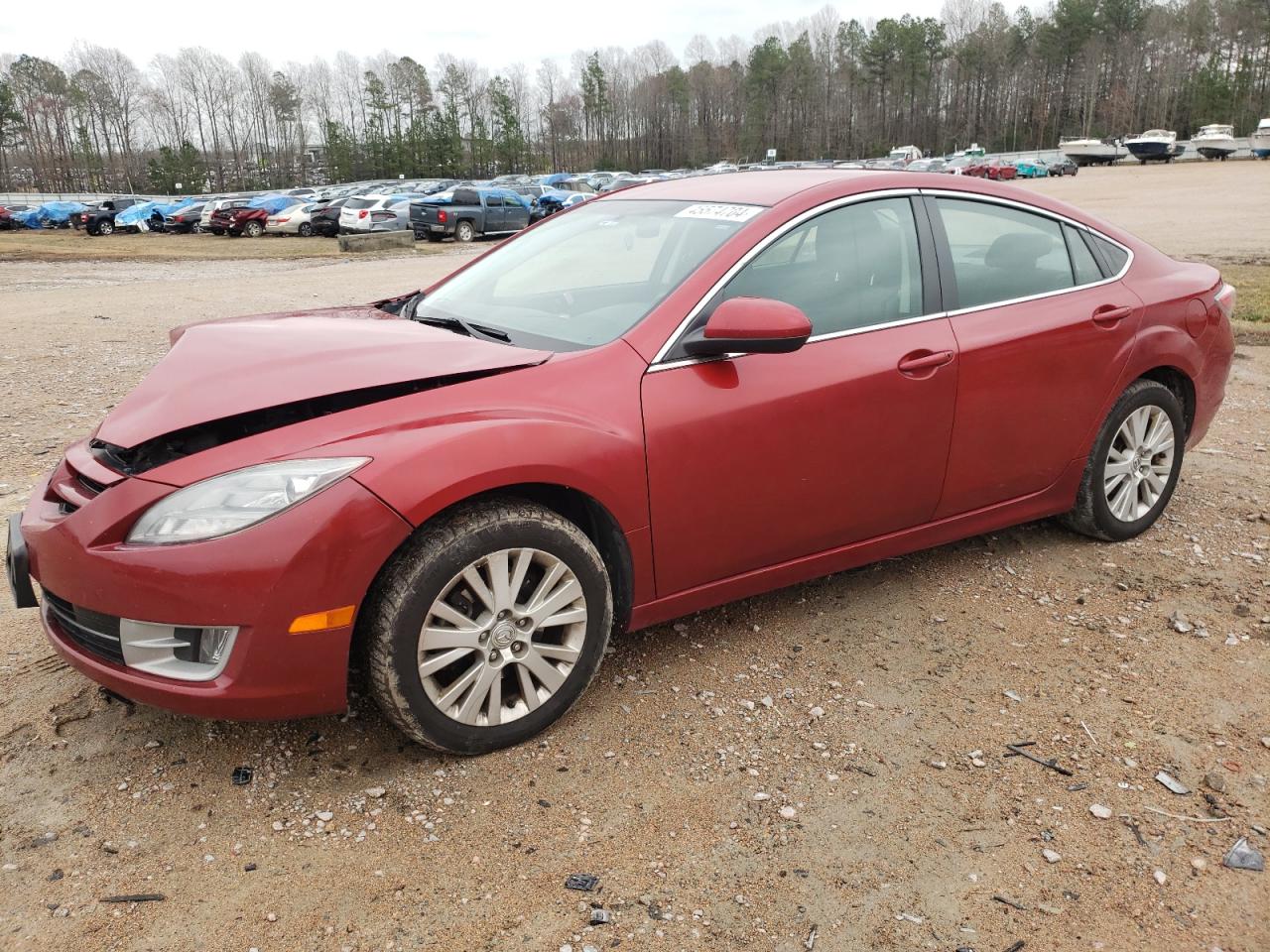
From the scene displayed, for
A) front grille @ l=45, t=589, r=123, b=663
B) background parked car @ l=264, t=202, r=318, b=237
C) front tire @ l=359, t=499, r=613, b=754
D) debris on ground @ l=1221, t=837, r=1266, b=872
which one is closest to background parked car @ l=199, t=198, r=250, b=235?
background parked car @ l=264, t=202, r=318, b=237

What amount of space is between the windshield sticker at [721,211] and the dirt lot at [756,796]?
150 centimetres

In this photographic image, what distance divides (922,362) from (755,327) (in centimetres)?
86

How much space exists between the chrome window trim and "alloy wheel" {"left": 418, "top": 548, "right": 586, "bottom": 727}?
0.75 m

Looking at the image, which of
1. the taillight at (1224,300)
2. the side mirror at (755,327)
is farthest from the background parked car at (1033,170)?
the side mirror at (755,327)

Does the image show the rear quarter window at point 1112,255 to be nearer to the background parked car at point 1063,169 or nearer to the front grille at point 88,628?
the front grille at point 88,628

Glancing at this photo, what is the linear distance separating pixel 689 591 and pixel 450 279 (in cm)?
178

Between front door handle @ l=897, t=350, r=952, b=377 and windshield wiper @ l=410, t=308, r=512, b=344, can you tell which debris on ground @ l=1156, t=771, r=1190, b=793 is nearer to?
front door handle @ l=897, t=350, r=952, b=377

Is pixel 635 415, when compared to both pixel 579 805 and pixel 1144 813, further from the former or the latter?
pixel 1144 813

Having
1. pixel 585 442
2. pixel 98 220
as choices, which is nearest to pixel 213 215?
pixel 98 220

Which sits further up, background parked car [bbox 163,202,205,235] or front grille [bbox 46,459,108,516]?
background parked car [bbox 163,202,205,235]

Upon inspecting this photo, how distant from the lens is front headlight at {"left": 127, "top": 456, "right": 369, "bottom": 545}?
2455mm

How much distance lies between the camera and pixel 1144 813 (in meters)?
2.66

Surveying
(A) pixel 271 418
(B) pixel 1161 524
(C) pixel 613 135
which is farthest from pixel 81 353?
(C) pixel 613 135

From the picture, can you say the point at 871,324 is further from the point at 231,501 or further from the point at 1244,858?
the point at 231,501
